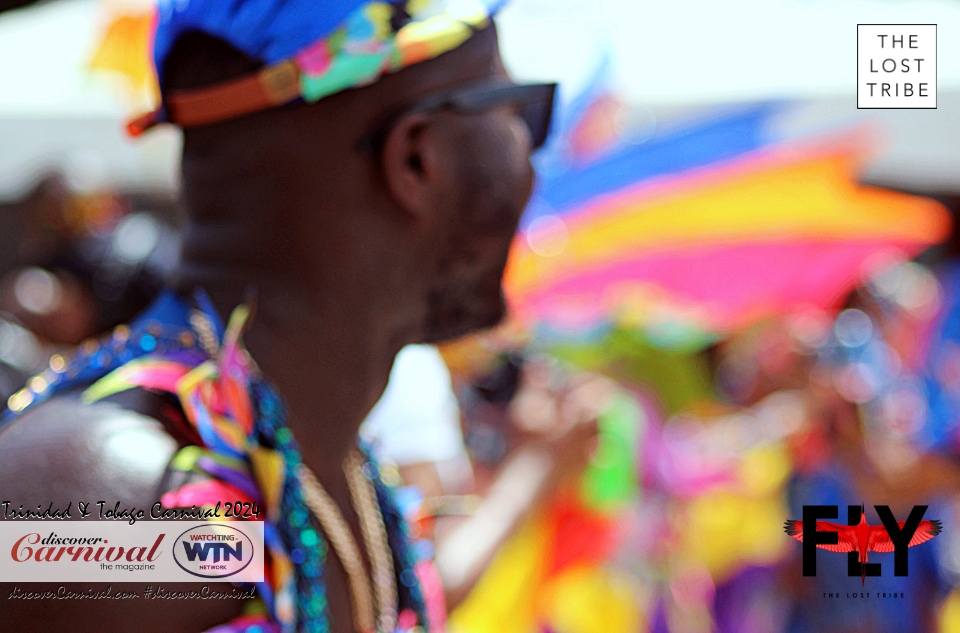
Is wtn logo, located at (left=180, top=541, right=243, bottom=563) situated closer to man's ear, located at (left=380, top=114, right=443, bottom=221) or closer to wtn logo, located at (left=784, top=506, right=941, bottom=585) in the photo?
man's ear, located at (left=380, top=114, right=443, bottom=221)

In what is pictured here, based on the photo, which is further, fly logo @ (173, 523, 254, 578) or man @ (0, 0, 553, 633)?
man @ (0, 0, 553, 633)

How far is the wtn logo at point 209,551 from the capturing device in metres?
1.18

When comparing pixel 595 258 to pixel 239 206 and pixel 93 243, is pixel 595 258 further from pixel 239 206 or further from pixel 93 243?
pixel 239 206

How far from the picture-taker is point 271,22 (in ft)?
4.44

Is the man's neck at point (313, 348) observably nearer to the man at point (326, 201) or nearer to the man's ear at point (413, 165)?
the man at point (326, 201)

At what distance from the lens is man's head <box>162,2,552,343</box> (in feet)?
4.59

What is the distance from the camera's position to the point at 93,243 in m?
4.71

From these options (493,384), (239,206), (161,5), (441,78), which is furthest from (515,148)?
(493,384)

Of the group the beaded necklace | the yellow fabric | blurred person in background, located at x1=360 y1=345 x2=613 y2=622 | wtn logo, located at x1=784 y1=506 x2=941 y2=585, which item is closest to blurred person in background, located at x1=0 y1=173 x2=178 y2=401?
blurred person in background, located at x1=360 y1=345 x2=613 y2=622

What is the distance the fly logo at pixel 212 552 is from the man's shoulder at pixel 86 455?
0.26 ft

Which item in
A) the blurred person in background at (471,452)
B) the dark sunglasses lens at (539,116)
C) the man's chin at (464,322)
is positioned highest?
the dark sunglasses lens at (539,116)

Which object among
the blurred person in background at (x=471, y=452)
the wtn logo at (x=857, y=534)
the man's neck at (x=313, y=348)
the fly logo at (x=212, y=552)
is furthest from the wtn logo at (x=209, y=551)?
the wtn logo at (x=857, y=534)

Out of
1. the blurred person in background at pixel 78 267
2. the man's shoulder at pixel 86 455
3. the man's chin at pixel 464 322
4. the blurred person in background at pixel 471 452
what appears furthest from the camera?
the blurred person in background at pixel 78 267

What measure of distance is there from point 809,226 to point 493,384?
6.77 ft
